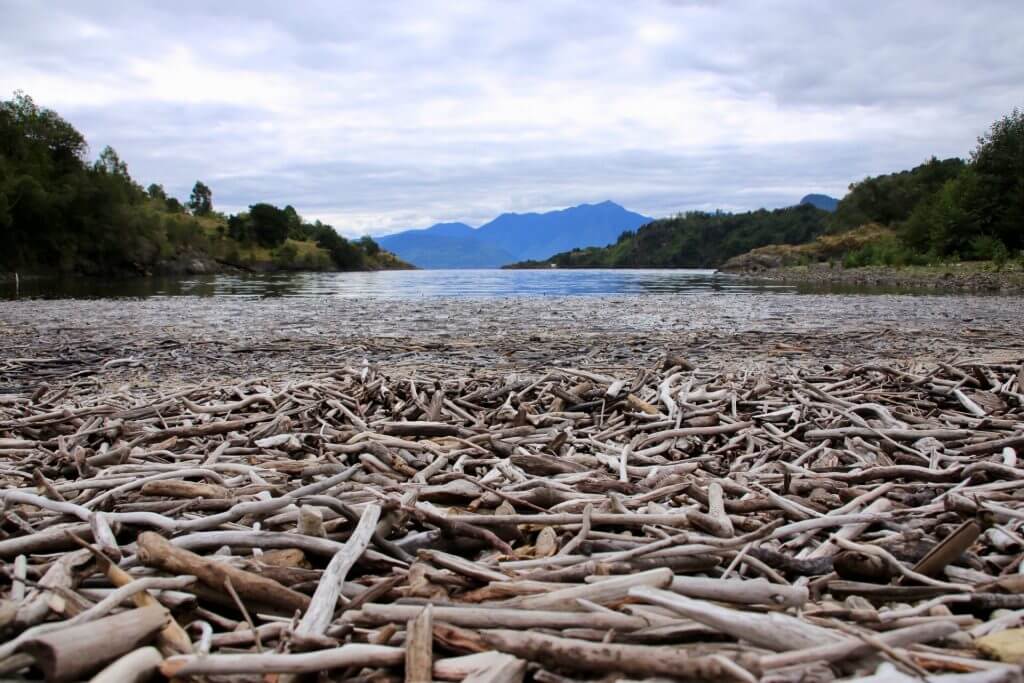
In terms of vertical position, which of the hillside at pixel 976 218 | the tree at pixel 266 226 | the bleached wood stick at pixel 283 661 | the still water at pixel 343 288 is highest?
the tree at pixel 266 226

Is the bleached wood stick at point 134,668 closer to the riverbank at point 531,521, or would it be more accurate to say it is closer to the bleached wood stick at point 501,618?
the riverbank at point 531,521

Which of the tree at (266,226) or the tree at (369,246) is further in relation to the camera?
the tree at (369,246)

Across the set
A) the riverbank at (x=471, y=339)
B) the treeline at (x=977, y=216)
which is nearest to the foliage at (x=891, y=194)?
the treeline at (x=977, y=216)

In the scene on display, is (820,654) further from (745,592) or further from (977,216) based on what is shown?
(977,216)

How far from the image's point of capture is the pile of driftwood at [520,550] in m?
1.67

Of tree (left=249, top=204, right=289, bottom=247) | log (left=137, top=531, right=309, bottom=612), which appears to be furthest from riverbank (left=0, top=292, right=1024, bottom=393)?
tree (left=249, top=204, right=289, bottom=247)

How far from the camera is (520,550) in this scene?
2.49 m

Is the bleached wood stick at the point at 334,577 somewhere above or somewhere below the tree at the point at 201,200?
below

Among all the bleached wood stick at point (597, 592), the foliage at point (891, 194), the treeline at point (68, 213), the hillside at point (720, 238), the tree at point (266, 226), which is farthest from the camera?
the hillside at point (720, 238)

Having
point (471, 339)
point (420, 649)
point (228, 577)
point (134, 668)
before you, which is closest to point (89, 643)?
point (134, 668)

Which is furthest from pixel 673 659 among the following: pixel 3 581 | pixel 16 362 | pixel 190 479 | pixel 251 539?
pixel 16 362

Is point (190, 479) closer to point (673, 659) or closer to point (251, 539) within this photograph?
point (251, 539)

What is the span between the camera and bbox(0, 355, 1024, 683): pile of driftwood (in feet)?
5.47

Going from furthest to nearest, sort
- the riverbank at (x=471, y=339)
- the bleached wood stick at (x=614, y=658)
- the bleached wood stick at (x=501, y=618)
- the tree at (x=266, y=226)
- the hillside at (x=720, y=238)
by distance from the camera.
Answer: the hillside at (x=720, y=238) < the tree at (x=266, y=226) < the riverbank at (x=471, y=339) < the bleached wood stick at (x=501, y=618) < the bleached wood stick at (x=614, y=658)
